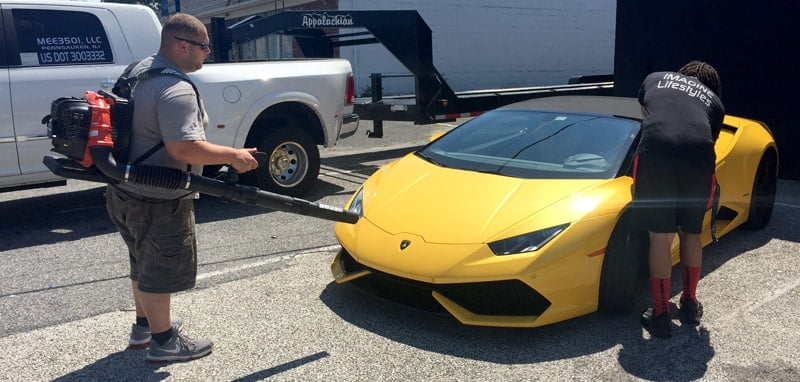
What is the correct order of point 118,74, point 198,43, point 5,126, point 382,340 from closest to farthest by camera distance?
point 198,43
point 382,340
point 5,126
point 118,74

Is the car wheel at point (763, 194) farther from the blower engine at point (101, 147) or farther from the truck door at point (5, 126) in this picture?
the truck door at point (5, 126)

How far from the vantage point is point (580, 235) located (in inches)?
146

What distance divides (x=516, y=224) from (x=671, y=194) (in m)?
0.90

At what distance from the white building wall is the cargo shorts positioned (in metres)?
14.7

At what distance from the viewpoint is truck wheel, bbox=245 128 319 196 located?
7000mm

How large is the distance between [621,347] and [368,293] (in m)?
1.47

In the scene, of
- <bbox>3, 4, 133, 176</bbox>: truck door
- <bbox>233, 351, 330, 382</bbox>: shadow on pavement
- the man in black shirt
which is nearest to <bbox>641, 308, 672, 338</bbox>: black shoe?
the man in black shirt

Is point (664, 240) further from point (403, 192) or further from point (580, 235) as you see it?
point (403, 192)

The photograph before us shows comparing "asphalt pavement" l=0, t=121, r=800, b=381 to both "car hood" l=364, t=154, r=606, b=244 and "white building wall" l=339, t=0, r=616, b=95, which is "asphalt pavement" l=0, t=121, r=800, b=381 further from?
"white building wall" l=339, t=0, r=616, b=95

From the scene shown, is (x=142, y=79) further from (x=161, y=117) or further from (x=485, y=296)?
(x=485, y=296)

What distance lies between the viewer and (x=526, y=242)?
3684 millimetres

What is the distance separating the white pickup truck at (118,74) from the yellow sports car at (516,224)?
2.43 m

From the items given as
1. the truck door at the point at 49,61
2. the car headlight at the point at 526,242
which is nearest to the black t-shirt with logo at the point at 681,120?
the car headlight at the point at 526,242

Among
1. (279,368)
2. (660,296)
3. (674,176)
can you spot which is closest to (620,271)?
(660,296)
